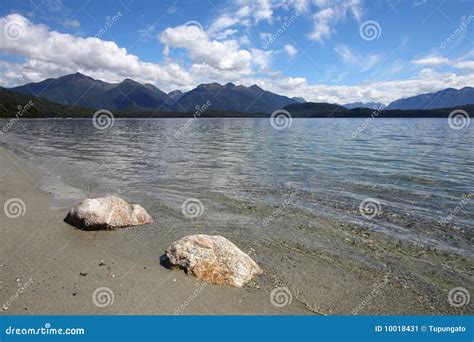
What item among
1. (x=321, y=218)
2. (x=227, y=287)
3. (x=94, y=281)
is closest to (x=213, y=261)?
(x=227, y=287)

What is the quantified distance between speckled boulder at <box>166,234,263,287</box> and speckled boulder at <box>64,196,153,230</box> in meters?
3.91

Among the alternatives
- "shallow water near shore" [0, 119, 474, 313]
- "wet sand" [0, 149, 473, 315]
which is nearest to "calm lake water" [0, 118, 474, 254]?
"shallow water near shore" [0, 119, 474, 313]

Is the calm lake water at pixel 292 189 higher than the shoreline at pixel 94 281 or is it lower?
higher

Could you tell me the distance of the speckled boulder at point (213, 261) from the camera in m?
9.36

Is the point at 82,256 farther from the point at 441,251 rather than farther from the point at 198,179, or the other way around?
the point at 198,179

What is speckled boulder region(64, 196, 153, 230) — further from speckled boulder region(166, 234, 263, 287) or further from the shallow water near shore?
speckled boulder region(166, 234, 263, 287)

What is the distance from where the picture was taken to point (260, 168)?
28.9m

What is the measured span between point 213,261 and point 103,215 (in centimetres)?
544

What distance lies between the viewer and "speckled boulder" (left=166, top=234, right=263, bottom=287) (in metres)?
9.36

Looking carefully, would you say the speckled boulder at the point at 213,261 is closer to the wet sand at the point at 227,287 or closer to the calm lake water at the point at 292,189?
the wet sand at the point at 227,287

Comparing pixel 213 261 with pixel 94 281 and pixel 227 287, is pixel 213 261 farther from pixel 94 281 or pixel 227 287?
pixel 94 281

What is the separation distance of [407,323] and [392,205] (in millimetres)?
10792

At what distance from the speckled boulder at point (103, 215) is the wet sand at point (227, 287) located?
34 centimetres

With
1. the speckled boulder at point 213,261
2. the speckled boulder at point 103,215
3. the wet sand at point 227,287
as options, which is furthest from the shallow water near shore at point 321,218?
the speckled boulder at point 103,215
